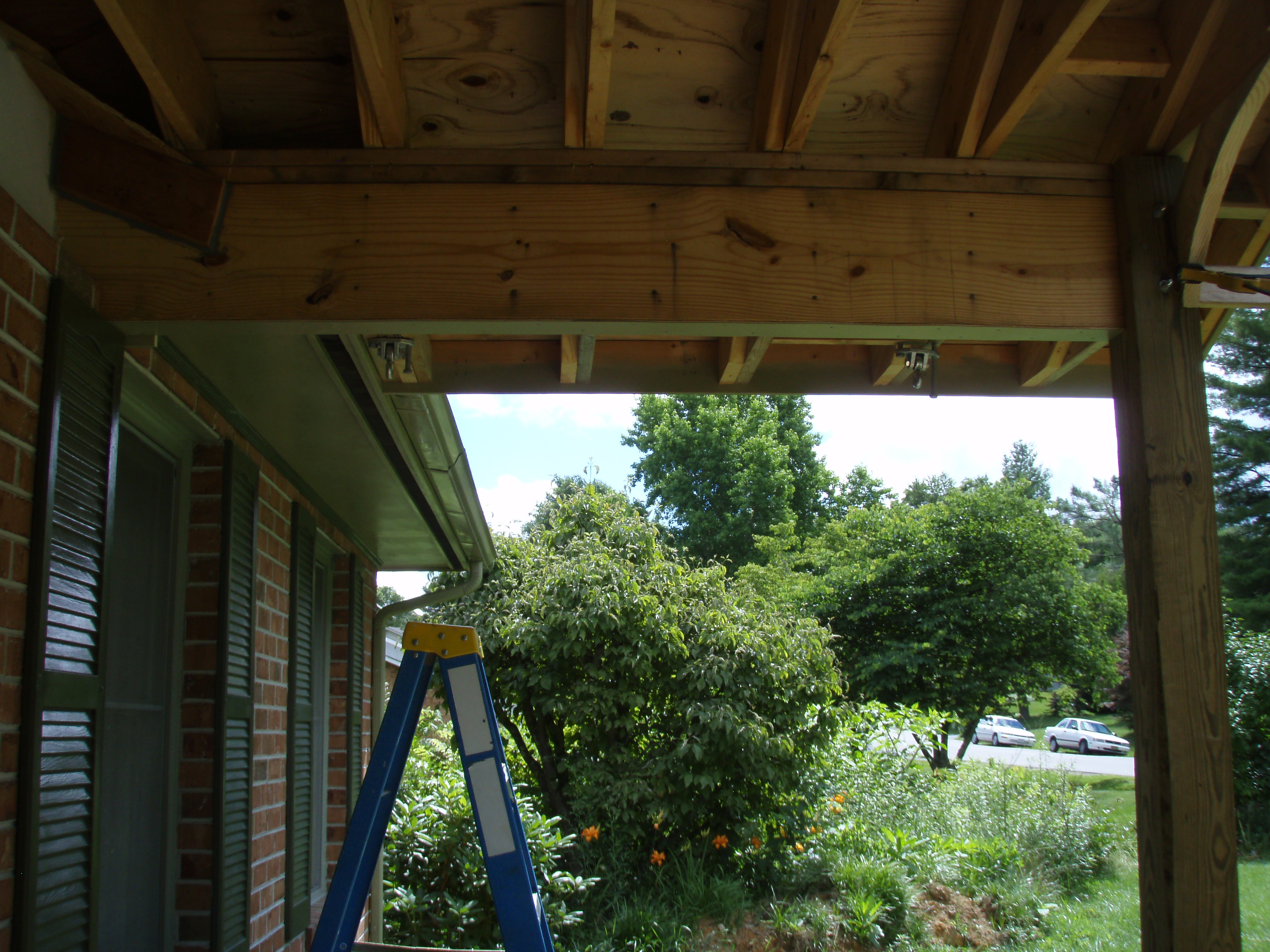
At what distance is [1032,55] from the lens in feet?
6.00

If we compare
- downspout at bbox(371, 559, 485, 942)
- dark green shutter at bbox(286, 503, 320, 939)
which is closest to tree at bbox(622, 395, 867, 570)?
downspout at bbox(371, 559, 485, 942)

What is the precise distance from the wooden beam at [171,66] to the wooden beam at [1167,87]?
1.94 metres

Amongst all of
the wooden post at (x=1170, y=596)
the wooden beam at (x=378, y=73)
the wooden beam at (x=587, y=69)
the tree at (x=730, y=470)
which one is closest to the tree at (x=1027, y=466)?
the tree at (x=730, y=470)

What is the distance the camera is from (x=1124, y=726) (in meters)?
29.4

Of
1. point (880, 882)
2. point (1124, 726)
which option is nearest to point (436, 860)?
point (880, 882)

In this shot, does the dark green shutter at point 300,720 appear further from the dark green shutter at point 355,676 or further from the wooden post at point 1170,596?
the wooden post at point 1170,596

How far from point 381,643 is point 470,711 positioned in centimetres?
326

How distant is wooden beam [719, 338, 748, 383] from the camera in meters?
2.48

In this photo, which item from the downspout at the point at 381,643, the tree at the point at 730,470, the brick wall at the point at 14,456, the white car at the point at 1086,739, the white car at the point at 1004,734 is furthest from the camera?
the white car at the point at 1004,734

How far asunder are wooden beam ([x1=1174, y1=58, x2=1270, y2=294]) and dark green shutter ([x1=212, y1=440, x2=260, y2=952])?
2511mm

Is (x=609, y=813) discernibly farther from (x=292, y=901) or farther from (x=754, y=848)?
(x=292, y=901)

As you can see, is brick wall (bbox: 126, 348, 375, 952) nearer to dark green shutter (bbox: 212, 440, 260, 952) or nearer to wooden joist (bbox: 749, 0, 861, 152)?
dark green shutter (bbox: 212, 440, 260, 952)

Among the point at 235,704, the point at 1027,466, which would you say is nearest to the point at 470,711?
the point at 235,704

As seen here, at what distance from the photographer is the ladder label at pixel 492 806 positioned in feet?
8.40
